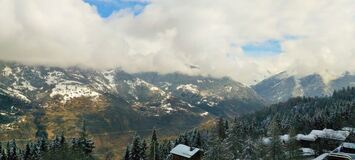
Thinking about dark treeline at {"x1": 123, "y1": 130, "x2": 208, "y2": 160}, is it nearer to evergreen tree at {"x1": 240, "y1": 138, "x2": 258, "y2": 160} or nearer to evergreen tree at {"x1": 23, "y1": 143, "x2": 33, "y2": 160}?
evergreen tree at {"x1": 240, "y1": 138, "x2": 258, "y2": 160}

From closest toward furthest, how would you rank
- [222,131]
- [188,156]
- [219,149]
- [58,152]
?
1. [219,149]
2. [58,152]
3. [188,156]
4. [222,131]

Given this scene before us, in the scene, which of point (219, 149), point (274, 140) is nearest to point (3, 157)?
point (219, 149)

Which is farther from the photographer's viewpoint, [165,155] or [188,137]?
[188,137]

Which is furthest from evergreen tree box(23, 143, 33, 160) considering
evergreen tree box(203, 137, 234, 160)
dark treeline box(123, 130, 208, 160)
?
evergreen tree box(203, 137, 234, 160)

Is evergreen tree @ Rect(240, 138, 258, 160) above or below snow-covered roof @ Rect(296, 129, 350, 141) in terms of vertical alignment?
below

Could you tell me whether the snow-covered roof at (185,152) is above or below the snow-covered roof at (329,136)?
below

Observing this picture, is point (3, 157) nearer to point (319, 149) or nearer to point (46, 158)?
point (46, 158)

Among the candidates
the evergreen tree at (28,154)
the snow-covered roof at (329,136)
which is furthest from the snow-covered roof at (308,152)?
the evergreen tree at (28,154)

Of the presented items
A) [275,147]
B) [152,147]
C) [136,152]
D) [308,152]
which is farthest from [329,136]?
[136,152]

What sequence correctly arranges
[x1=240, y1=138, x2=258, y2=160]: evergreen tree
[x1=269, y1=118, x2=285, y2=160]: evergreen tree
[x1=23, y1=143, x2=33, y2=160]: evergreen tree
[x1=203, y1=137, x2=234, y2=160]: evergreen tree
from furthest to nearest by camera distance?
[x1=23, y1=143, x2=33, y2=160]: evergreen tree
[x1=240, y1=138, x2=258, y2=160]: evergreen tree
[x1=269, y1=118, x2=285, y2=160]: evergreen tree
[x1=203, y1=137, x2=234, y2=160]: evergreen tree

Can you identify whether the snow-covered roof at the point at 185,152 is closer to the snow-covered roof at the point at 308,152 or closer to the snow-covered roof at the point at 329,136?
the snow-covered roof at the point at 308,152

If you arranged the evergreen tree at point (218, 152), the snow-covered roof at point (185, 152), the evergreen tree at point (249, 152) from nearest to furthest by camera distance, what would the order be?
the evergreen tree at point (218, 152), the evergreen tree at point (249, 152), the snow-covered roof at point (185, 152)
